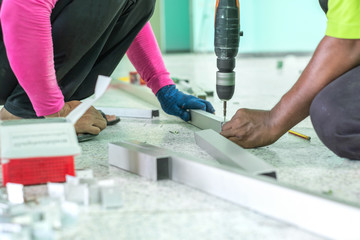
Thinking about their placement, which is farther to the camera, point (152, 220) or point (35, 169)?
point (35, 169)

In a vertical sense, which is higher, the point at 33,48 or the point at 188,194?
the point at 33,48

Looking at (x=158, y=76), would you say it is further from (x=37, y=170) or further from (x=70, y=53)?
(x=37, y=170)

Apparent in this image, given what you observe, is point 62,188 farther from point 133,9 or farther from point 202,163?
point 133,9

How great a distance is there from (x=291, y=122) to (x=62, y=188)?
66cm

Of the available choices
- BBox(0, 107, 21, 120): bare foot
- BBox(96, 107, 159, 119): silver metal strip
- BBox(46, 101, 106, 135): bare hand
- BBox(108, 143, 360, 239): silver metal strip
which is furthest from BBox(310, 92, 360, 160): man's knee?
BBox(0, 107, 21, 120): bare foot

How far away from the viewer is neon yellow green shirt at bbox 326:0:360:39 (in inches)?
45.3

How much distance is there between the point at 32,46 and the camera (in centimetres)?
132

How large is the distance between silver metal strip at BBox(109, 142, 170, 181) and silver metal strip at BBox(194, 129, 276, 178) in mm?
160

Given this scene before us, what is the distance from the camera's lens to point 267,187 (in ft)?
2.97

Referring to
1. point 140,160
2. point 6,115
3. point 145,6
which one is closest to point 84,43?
point 145,6

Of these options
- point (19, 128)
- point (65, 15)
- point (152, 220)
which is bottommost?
point (152, 220)

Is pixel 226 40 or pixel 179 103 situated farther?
pixel 179 103

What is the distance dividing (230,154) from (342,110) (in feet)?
1.05

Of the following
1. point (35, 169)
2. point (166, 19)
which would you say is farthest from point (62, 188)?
point (166, 19)
